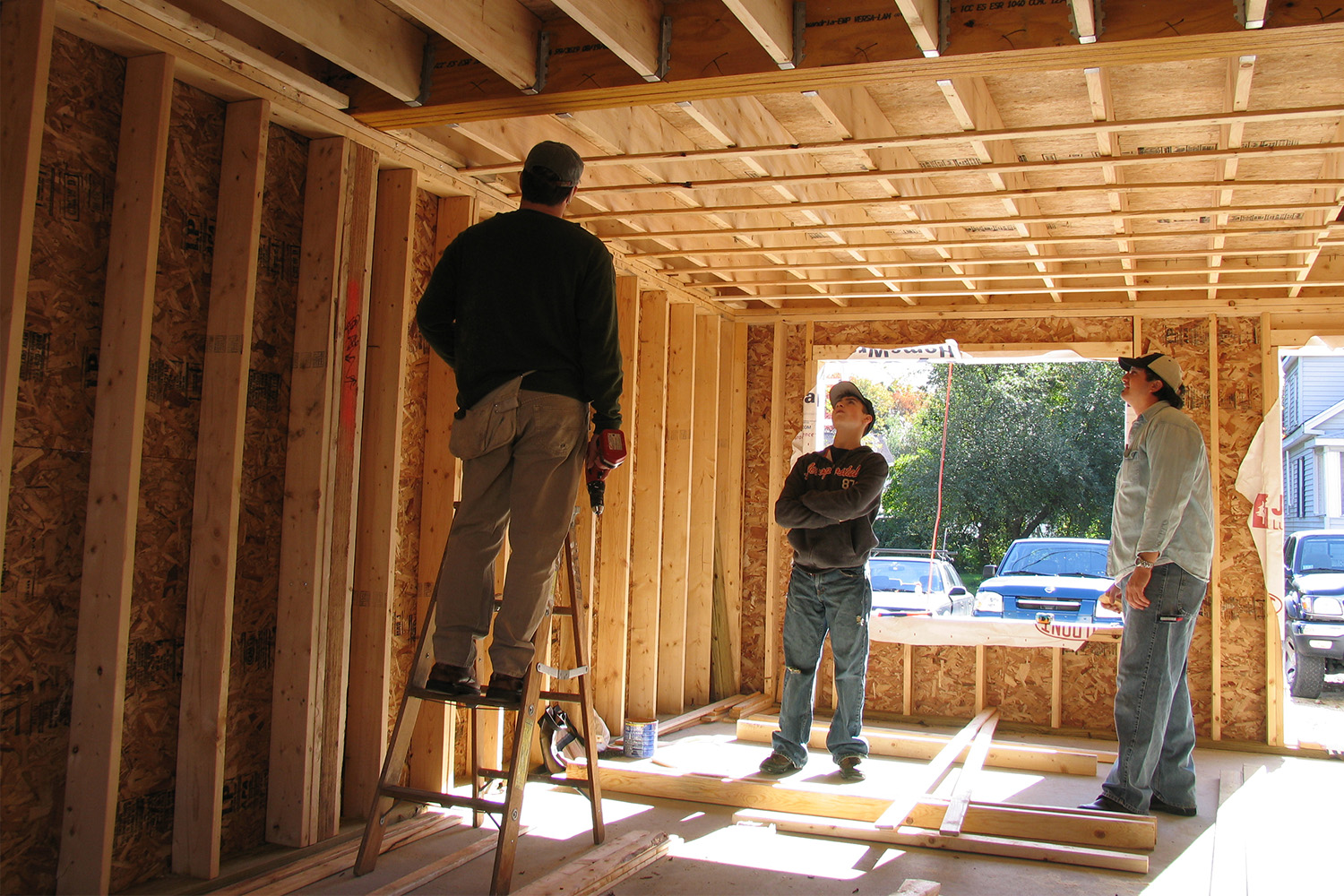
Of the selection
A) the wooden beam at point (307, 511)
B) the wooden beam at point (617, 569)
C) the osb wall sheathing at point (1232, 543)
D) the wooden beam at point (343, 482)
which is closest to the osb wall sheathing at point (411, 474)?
the wooden beam at point (343, 482)

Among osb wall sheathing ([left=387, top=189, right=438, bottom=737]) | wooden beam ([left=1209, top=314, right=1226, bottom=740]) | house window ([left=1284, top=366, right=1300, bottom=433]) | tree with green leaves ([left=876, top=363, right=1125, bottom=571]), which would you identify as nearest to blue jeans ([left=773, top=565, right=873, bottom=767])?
osb wall sheathing ([left=387, top=189, right=438, bottom=737])

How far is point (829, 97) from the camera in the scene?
3.54 meters

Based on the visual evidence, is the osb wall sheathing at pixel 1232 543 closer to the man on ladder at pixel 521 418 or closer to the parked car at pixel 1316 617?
the parked car at pixel 1316 617

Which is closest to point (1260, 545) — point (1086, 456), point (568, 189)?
point (568, 189)

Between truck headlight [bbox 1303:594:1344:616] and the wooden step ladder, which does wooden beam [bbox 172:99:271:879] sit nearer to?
the wooden step ladder

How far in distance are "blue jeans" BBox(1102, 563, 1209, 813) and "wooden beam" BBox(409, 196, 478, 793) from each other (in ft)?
9.36

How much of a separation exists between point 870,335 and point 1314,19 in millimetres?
A: 4445

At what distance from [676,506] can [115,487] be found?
3.98 m

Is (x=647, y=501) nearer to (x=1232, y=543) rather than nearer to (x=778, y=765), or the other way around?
(x=778, y=765)

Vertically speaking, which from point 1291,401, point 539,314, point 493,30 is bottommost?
point 539,314

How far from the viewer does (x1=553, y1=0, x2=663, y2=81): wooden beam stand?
2799mm

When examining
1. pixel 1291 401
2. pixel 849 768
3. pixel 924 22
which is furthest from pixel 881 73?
pixel 1291 401

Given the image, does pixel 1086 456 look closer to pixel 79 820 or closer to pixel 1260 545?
pixel 1260 545

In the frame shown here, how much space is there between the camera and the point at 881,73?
10.1 ft
